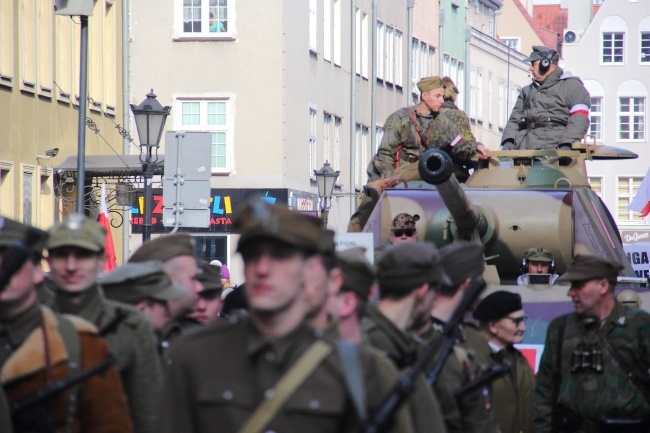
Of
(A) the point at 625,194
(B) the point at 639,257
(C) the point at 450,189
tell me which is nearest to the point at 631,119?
(A) the point at 625,194

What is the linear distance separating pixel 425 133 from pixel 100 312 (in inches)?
320

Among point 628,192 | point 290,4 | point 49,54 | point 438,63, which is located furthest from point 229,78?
point 628,192

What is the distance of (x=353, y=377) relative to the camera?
432 cm

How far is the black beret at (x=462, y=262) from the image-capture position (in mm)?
7102

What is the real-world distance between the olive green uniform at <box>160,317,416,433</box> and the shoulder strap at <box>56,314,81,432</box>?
1.16m

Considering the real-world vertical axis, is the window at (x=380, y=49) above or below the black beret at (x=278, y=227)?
above

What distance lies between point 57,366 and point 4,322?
24cm

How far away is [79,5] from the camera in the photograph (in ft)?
52.8

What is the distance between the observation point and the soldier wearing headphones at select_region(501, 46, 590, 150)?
50.2 ft

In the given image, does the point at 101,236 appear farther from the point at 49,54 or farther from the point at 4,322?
the point at 49,54

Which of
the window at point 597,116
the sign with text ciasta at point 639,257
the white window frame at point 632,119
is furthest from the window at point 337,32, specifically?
the white window frame at point 632,119

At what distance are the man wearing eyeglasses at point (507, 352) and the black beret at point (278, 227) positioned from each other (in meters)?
4.65

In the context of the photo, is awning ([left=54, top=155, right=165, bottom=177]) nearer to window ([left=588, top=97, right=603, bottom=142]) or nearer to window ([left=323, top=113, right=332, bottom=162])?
window ([left=323, top=113, right=332, bottom=162])

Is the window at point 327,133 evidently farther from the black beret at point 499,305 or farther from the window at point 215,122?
the black beret at point 499,305
